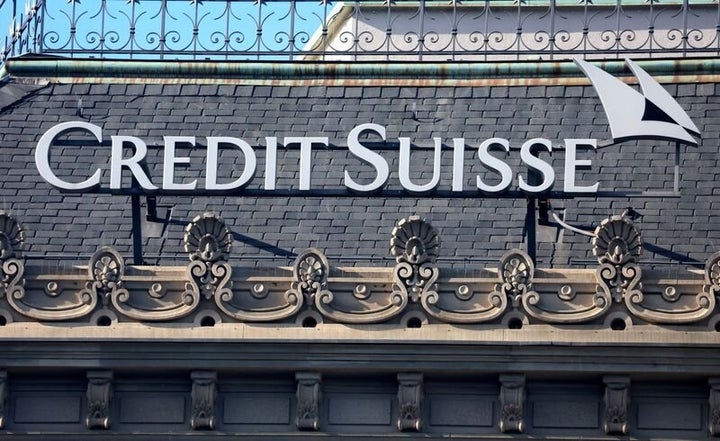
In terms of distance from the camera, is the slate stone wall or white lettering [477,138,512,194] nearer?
white lettering [477,138,512,194]

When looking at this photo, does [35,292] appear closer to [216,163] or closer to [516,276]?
[216,163]

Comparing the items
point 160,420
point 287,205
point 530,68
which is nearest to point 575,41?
point 530,68

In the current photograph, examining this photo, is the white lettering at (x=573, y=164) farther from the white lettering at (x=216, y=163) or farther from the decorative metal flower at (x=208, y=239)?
the decorative metal flower at (x=208, y=239)

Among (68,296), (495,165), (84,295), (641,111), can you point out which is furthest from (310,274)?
(641,111)

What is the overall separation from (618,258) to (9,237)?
9.38 m

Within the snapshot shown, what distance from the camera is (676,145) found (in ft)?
166

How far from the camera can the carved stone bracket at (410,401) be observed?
48.0m

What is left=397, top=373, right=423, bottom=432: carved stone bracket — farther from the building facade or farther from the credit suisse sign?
the credit suisse sign

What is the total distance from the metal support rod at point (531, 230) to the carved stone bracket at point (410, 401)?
2.94m

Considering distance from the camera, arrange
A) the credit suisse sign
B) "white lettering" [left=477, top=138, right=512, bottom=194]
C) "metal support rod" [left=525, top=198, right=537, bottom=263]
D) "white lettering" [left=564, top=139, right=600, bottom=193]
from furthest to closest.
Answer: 1. the credit suisse sign
2. "white lettering" [left=477, top=138, right=512, bottom=194]
3. "white lettering" [left=564, top=139, right=600, bottom=193]
4. "metal support rod" [left=525, top=198, right=537, bottom=263]

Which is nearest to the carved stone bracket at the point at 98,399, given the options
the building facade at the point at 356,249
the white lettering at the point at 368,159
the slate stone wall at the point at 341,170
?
the building facade at the point at 356,249

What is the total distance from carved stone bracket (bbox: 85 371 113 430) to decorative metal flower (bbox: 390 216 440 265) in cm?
480

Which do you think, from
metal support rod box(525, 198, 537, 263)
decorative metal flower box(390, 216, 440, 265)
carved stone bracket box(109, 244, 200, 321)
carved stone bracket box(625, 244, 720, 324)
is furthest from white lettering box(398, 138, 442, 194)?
carved stone bracket box(109, 244, 200, 321)

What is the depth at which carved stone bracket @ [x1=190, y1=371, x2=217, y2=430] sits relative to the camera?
48062mm
